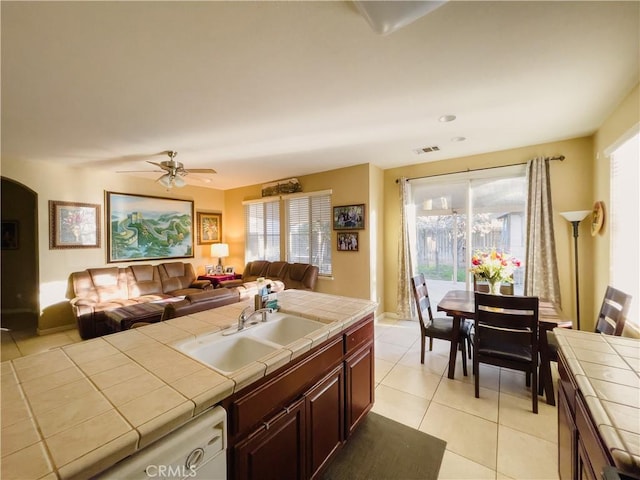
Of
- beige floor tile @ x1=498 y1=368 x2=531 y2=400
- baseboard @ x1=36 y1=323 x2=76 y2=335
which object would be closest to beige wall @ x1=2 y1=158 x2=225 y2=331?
baseboard @ x1=36 y1=323 x2=76 y2=335

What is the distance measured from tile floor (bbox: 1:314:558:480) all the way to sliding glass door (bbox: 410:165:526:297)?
57.1 inches

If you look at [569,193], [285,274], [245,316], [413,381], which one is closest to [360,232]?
[285,274]

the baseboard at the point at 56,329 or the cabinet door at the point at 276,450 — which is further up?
the cabinet door at the point at 276,450

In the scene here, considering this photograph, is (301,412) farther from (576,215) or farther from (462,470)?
(576,215)

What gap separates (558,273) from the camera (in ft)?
10.9

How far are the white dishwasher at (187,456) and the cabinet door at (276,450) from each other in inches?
4.1

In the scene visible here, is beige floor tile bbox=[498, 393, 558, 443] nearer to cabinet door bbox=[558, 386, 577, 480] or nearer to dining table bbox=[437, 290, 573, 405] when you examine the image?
dining table bbox=[437, 290, 573, 405]

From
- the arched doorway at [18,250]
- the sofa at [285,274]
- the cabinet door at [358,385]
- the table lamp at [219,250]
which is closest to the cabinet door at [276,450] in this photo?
the cabinet door at [358,385]

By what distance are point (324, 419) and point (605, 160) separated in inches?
149

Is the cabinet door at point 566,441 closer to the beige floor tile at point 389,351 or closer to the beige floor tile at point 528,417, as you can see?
the beige floor tile at point 528,417

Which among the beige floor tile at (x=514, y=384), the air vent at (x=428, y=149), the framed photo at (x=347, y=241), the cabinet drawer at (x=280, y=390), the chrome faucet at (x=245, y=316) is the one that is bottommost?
the beige floor tile at (x=514, y=384)

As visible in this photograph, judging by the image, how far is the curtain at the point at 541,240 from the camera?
3314mm

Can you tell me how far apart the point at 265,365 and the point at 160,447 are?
413 mm

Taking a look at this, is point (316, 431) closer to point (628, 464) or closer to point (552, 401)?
point (628, 464)
